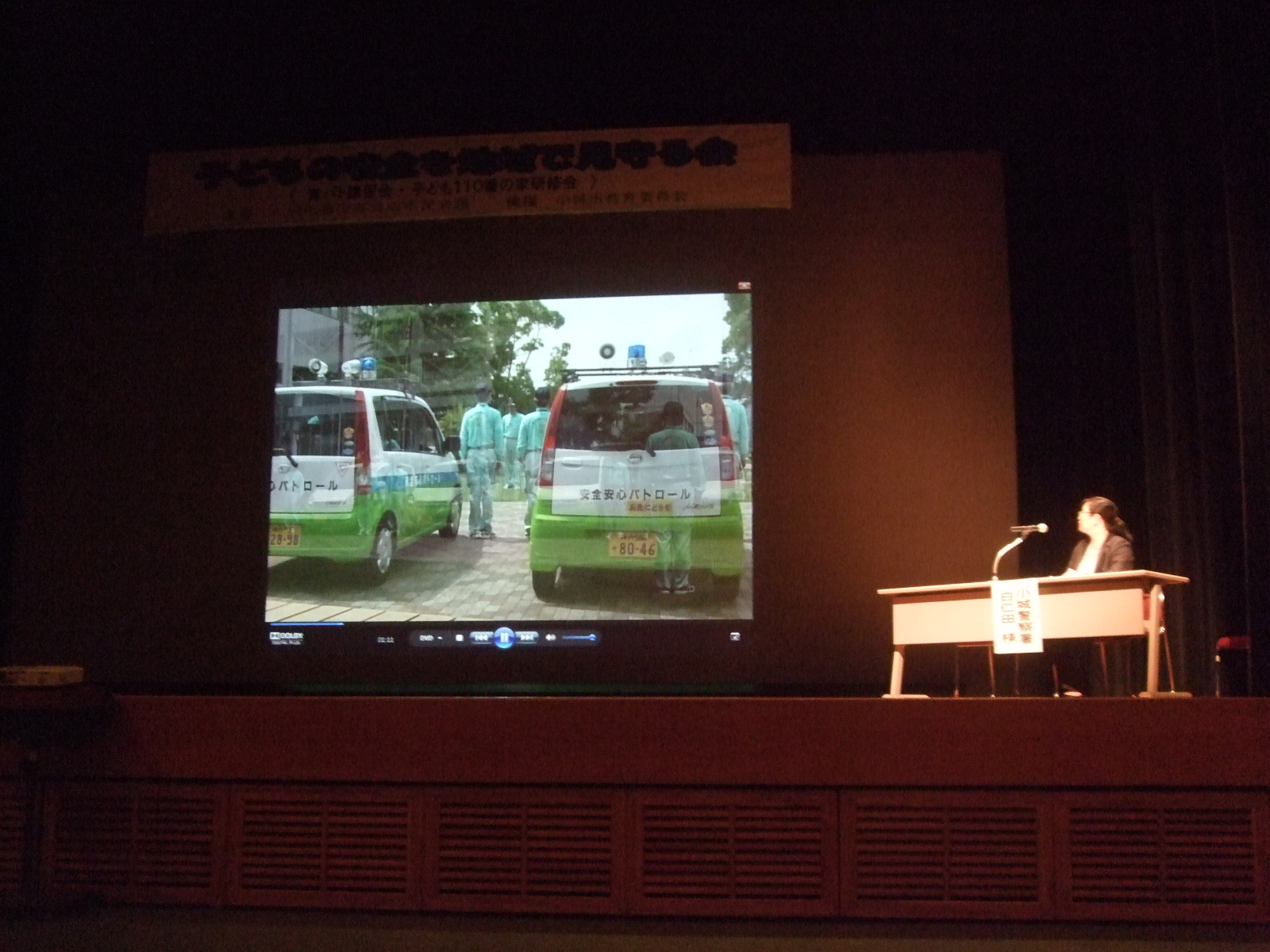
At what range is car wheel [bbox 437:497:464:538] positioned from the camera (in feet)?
A: 14.0

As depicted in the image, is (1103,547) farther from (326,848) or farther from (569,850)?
(326,848)

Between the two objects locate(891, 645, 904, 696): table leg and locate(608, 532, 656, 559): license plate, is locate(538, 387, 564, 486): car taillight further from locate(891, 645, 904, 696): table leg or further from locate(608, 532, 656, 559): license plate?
locate(891, 645, 904, 696): table leg

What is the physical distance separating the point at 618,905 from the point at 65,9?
3.58 metres

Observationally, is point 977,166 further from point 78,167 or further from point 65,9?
point 78,167

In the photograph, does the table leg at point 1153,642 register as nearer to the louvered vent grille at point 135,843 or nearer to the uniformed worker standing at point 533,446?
the uniformed worker standing at point 533,446

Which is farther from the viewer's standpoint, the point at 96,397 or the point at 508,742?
the point at 96,397

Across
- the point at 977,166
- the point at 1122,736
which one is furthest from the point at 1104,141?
the point at 1122,736

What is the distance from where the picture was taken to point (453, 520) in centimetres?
430

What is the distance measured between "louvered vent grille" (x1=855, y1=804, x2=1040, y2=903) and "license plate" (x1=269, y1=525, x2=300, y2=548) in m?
2.57

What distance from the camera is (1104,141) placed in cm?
432

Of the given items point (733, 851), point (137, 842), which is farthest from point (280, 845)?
point (733, 851)

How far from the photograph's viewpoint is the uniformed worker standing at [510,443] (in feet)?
13.9

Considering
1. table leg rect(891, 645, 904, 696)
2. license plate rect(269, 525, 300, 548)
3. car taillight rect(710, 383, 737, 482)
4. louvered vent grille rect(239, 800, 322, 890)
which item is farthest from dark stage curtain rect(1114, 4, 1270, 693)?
license plate rect(269, 525, 300, 548)

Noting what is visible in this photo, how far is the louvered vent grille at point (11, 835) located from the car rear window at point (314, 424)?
170cm
